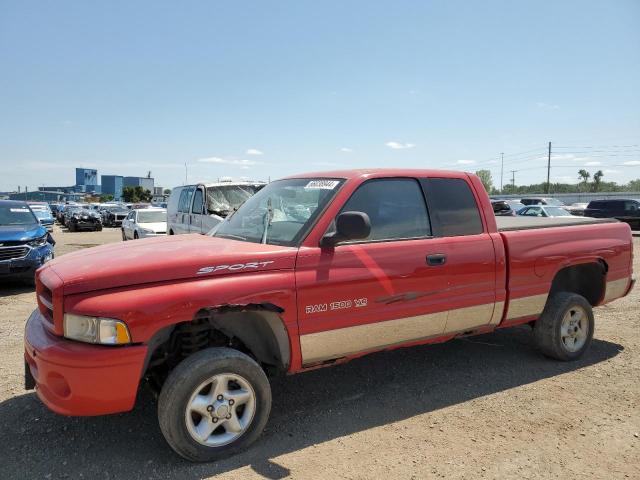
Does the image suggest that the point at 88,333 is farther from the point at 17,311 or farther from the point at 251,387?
the point at 17,311

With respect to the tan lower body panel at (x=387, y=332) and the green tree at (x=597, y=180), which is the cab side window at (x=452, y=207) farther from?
the green tree at (x=597, y=180)

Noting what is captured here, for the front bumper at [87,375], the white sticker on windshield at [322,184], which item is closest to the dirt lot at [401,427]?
the front bumper at [87,375]

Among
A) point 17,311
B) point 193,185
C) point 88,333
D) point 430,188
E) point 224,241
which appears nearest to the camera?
point 88,333

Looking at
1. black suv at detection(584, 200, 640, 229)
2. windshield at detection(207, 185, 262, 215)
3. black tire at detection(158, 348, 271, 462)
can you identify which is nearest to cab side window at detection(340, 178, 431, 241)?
black tire at detection(158, 348, 271, 462)

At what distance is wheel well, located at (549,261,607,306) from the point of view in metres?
5.16

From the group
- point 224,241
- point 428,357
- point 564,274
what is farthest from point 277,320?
point 564,274

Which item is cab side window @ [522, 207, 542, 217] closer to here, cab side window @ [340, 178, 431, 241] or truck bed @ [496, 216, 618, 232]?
truck bed @ [496, 216, 618, 232]

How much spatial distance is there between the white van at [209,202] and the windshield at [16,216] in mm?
3150

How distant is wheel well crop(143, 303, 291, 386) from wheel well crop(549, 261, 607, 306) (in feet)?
10.5

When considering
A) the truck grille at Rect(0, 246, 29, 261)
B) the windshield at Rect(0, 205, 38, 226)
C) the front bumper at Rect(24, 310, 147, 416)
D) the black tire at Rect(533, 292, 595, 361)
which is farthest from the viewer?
the windshield at Rect(0, 205, 38, 226)

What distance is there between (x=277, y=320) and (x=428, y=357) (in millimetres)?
2339

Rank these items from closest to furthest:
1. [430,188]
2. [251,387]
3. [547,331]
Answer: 1. [251,387]
2. [430,188]
3. [547,331]

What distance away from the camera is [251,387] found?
3174 millimetres

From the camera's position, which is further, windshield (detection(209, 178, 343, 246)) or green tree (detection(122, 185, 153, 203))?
green tree (detection(122, 185, 153, 203))
